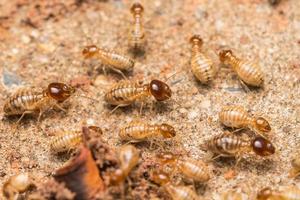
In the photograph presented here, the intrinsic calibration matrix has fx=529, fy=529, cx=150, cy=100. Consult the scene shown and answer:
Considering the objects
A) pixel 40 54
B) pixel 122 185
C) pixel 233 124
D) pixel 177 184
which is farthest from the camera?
pixel 40 54

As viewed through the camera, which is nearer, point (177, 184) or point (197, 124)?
point (177, 184)

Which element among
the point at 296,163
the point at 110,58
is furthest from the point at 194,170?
the point at 110,58

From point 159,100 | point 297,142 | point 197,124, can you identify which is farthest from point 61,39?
point 297,142

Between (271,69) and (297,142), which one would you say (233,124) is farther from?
(271,69)

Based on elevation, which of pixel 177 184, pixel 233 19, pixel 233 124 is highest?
pixel 233 19

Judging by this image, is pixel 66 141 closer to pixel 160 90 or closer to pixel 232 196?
pixel 160 90

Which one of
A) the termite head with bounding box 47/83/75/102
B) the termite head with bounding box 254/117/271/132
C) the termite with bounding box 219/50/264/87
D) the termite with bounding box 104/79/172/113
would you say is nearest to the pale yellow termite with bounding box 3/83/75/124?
the termite head with bounding box 47/83/75/102
